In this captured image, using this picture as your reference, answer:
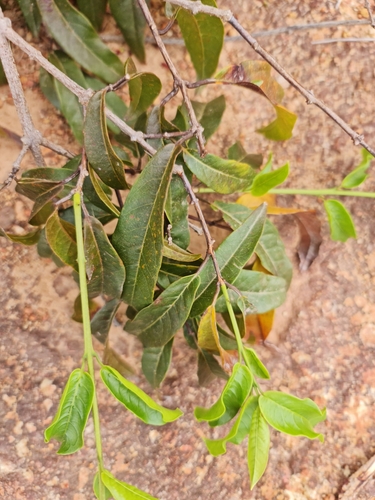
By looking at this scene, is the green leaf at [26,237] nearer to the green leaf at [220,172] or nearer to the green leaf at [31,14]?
the green leaf at [220,172]

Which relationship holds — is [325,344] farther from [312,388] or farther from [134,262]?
[134,262]

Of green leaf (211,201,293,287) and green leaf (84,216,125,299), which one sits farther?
green leaf (211,201,293,287)

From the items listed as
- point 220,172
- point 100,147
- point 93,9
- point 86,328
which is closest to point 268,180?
point 220,172

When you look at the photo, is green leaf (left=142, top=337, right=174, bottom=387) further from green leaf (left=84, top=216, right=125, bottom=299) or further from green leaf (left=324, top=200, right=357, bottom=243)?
green leaf (left=324, top=200, right=357, bottom=243)

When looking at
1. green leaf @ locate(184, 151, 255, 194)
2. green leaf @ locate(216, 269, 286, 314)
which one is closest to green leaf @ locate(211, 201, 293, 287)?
green leaf @ locate(216, 269, 286, 314)

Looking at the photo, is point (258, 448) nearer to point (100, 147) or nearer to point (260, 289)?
point (260, 289)
